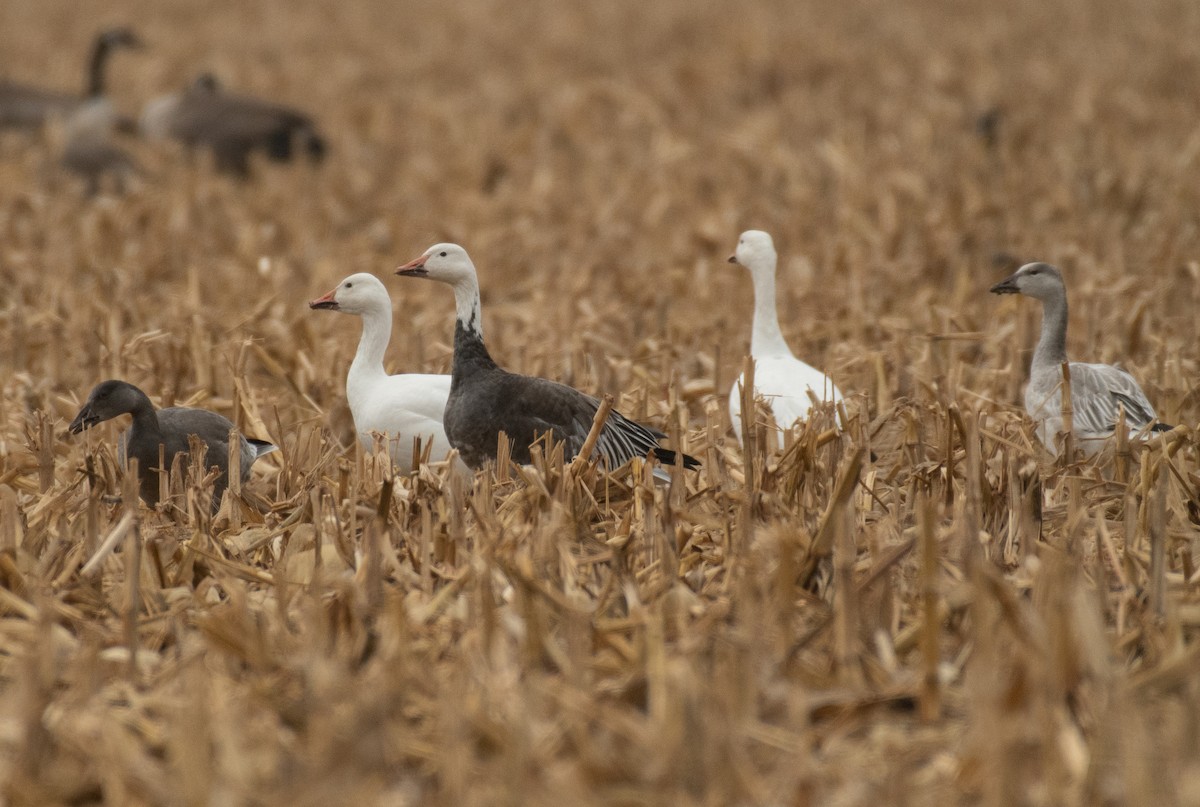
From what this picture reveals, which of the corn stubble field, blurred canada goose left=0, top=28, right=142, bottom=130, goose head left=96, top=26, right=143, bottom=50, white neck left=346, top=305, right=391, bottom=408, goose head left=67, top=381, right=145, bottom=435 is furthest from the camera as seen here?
goose head left=96, top=26, right=143, bottom=50

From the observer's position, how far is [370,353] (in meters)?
5.97

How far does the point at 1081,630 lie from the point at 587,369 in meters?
3.42

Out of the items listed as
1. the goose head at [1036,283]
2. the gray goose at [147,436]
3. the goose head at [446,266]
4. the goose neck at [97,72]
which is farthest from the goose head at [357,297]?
the goose neck at [97,72]

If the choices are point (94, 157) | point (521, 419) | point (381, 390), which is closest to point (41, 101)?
point (94, 157)

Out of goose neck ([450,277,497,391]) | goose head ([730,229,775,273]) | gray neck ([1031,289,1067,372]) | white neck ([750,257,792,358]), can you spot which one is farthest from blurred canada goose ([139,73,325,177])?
gray neck ([1031,289,1067,372])

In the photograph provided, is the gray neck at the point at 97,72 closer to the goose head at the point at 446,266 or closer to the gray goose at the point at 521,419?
the goose head at the point at 446,266

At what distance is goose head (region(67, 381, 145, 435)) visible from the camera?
5.26 meters

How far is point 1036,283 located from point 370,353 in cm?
274

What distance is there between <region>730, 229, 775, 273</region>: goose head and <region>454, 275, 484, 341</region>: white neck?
4.76ft

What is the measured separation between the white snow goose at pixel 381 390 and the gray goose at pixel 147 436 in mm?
425

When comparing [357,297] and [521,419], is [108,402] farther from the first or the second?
[521,419]

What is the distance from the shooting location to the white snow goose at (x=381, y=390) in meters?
5.67

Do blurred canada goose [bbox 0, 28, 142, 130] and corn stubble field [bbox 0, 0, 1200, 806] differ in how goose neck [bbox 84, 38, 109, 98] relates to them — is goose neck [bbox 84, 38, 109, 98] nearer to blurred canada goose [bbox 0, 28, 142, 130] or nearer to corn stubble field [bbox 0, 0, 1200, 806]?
blurred canada goose [bbox 0, 28, 142, 130]

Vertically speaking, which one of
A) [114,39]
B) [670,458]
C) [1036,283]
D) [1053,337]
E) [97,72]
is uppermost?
[114,39]
